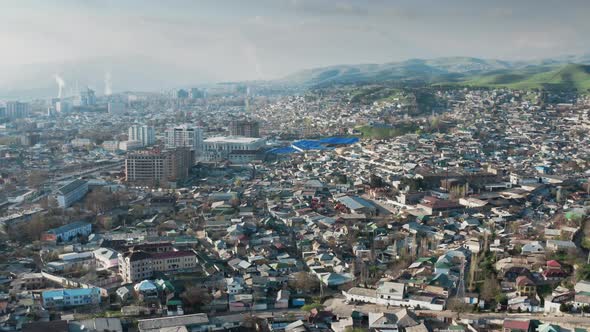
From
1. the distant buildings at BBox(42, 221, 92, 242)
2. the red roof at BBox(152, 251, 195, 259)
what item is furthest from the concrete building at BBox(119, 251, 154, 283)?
the distant buildings at BBox(42, 221, 92, 242)

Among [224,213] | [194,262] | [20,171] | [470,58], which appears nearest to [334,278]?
[194,262]

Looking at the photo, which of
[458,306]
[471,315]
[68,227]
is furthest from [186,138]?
[471,315]

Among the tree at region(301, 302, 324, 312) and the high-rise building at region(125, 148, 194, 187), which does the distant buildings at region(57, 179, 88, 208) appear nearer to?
the high-rise building at region(125, 148, 194, 187)

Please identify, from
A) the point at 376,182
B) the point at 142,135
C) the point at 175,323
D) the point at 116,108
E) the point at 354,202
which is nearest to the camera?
the point at 175,323

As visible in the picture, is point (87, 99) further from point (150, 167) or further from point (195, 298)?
point (195, 298)

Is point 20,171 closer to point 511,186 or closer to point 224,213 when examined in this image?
point 224,213

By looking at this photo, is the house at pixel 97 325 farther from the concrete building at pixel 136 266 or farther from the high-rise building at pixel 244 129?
the high-rise building at pixel 244 129
